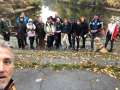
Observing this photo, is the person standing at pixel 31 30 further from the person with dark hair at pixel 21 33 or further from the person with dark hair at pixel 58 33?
the person with dark hair at pixel 58 33

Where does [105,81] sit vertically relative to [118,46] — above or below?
above

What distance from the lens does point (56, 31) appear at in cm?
2345

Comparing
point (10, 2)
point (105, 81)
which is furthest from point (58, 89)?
point (10, 2)

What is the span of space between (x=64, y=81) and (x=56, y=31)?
459 inches

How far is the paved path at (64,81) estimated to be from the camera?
11438mm

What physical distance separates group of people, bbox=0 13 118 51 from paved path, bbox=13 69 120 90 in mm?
9757

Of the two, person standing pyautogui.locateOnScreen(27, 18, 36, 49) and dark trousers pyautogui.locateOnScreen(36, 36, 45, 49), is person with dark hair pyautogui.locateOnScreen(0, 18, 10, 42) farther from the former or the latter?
dark trousers pyautogui.locateOnScreen(36, 36, 45, 49)

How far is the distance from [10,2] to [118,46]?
51022 millimetres

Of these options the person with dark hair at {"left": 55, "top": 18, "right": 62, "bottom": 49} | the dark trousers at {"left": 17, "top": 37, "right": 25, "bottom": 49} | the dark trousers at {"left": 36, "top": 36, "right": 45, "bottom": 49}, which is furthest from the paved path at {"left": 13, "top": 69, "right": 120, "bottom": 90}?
the dark trousers at {"left": 17, "top": 37, "right": 25, "bottom": 49}

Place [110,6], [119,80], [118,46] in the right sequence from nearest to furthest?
[119,80]
[118,46]
[110,6]

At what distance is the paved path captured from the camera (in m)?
11.4

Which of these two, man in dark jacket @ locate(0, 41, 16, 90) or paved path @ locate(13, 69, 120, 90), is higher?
man in dark jacket @ locate(0, 41, 16, 90)

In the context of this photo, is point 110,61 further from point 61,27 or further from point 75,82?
point 61,27

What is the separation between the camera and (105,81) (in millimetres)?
11906
